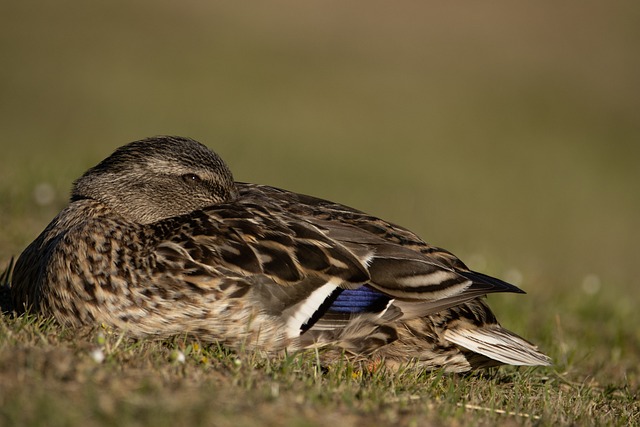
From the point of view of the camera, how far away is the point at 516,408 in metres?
4.43

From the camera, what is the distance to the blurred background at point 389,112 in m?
15.0

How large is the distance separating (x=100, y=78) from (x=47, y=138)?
20.1 feet

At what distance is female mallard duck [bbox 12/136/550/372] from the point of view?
4.75 m

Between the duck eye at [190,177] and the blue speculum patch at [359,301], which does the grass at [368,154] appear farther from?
the duck eye at [190,177]

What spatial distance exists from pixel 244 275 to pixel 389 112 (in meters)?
22.5

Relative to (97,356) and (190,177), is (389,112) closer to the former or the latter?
(190,177)

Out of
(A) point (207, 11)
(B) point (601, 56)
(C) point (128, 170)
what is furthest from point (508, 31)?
(C) point (128, 170)

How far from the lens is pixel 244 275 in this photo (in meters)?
4.82

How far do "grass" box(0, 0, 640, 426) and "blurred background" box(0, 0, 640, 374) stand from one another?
78mm

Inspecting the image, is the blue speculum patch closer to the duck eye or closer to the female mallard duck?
the female mallard duck

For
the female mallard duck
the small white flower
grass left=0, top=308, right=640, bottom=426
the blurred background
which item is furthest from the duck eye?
the blurred background

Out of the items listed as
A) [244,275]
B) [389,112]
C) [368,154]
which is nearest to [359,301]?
[244,275]

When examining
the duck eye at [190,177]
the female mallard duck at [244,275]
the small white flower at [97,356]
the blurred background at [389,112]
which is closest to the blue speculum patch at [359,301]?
the female mallard duck at [244,275]

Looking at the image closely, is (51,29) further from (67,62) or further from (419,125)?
(419,125)
